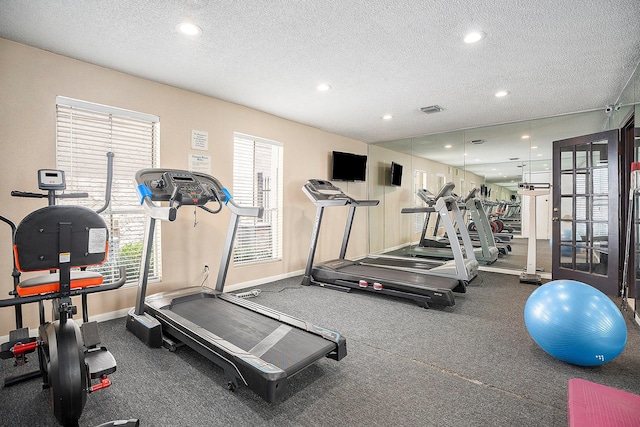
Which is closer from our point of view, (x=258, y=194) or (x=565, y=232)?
(x=565, y=232)

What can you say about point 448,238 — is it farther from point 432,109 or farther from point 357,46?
point 357,46

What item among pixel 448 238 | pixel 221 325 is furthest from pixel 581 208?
pixel 221 325

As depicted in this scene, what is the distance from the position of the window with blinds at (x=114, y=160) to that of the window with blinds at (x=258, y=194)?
1142 millimetres

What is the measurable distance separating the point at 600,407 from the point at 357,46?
2917 millimetres

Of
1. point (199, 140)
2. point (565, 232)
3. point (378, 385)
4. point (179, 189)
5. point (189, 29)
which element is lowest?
point (378, 385)

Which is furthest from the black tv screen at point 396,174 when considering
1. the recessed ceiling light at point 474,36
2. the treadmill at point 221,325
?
the treadmill at point 221,325

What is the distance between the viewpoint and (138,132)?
350 cm

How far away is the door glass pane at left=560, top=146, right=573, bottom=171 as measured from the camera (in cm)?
452

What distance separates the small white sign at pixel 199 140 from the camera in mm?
3895

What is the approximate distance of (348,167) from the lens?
244 inches

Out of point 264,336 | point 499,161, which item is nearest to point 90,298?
point 264,336

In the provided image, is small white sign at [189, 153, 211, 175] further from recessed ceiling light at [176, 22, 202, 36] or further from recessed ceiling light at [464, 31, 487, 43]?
recessed ceiling light at [464, 31, 487, 43]

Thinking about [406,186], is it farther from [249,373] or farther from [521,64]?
[249,373]

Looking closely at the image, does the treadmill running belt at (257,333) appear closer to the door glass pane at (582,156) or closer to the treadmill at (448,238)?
the treadmill at (448,238)
